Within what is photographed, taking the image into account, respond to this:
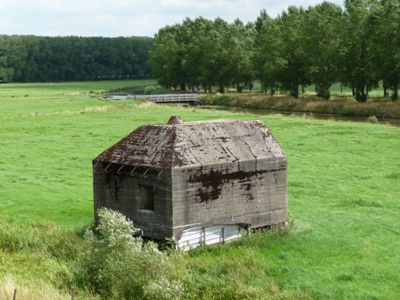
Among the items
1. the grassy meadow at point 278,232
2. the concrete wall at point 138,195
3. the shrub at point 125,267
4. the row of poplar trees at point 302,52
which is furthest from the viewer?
the row of poplar trees at point 302,52

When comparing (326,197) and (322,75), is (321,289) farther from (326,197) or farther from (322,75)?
(322,75)

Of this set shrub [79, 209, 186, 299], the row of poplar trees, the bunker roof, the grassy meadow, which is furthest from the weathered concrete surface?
the row of poplar trees

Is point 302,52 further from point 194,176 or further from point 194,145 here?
point 194,176

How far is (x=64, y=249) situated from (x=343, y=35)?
64.1 meters

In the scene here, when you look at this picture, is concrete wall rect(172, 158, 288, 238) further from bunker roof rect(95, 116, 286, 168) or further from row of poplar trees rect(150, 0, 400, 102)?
row of poplar trees rect(150, 0, 400, 102)

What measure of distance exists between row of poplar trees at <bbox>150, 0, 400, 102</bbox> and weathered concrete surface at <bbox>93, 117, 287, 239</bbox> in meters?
46.5

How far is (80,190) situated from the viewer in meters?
27.1

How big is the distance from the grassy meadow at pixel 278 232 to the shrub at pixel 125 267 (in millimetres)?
454

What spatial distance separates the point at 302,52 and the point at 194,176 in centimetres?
6839

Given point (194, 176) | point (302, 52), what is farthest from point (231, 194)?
point (302, 52)

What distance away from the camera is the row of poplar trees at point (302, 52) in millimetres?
69250

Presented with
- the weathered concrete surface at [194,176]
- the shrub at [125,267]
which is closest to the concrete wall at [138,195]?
the weathered concrete surface at [194,176]

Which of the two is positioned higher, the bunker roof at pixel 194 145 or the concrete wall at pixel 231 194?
the bunker roof at pixel 194 145

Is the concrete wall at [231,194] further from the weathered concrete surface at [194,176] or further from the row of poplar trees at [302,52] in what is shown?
the row of poplar trees at [302,52]
